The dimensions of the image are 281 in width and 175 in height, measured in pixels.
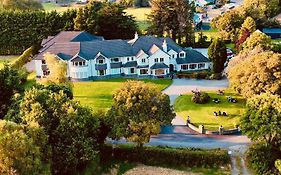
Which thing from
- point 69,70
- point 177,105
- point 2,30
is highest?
point 2,30

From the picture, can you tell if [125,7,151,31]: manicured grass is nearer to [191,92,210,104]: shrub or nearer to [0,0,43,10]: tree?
[0,0,43,10]: tree

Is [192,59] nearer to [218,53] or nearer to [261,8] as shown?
[218,53]

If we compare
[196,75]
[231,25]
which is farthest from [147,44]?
[231,25]

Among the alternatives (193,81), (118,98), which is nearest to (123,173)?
(118,98)

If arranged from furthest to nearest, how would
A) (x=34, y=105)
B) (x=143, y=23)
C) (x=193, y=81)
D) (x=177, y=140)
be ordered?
(x=143, y=23) → (x=193, y=81) → (x=177, y=140) → (x=34, y=105)

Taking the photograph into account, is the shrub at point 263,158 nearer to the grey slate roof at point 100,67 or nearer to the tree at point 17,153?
the tree at point 17,153

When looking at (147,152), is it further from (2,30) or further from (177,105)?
(2,30)
